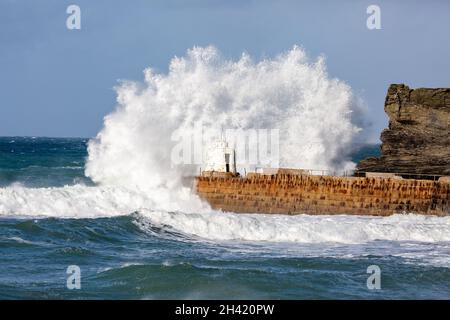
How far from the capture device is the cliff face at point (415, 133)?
30797mm

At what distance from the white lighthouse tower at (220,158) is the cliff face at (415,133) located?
14.2 ft

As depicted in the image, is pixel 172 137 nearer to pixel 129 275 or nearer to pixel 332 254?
pixel 332 254

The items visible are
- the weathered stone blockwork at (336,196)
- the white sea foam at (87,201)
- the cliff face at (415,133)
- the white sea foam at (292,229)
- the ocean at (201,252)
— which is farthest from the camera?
the cliff face at (415,133)

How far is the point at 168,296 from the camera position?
15117mm

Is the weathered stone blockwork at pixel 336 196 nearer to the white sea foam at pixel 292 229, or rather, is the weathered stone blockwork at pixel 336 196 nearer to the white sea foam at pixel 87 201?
the white sea foam at pixel 87 201

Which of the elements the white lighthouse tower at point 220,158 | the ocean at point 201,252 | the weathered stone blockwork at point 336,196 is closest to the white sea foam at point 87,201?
the ocean at point 201,252

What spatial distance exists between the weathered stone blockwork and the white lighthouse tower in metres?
2.20

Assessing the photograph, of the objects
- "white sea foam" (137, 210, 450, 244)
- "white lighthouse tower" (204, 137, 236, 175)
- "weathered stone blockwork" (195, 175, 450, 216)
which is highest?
"white lighthouse tower" (204, 137, 236, 175)

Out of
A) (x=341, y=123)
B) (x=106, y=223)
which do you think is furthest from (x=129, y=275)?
(x=341, y=123)

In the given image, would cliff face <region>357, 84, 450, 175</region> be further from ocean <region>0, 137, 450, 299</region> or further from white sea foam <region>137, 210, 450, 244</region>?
white sea foam <region>137, 210, 450, 244</region>

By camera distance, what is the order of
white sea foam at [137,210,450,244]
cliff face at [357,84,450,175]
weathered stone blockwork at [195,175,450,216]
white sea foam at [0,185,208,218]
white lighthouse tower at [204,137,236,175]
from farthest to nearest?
cliff face at [357,84,450,175], white lighthouse tower at [204,137,236,175], weathered stone blockwork at [195,175,450,216], white sea foam at [0,185,208,218], white sea foam at [137,210,450,244]

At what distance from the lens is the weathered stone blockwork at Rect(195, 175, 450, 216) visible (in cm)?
2641

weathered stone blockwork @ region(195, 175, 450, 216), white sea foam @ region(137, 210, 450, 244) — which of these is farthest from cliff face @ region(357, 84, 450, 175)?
white sea foam @ region(137, 210, 450, 244)
